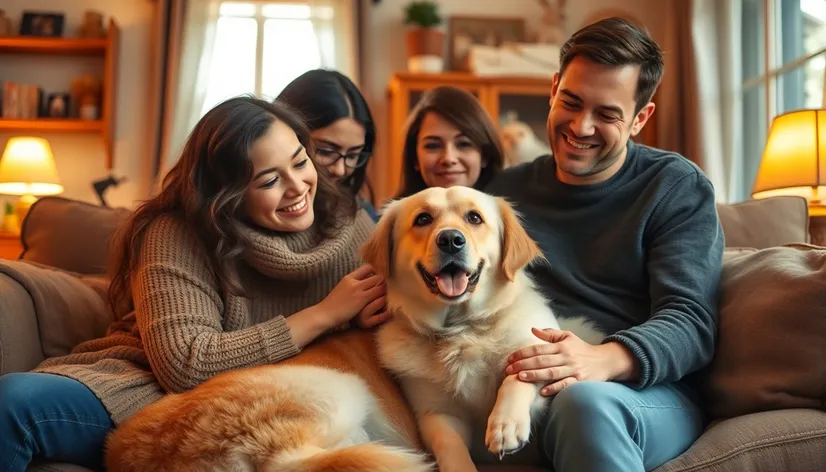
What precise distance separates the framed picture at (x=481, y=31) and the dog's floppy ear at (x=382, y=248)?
13.4ft

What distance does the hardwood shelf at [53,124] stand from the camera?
532 centimetres

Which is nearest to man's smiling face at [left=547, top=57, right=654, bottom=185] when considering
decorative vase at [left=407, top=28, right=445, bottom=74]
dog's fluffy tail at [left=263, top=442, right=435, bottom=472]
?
dog's fluffy tail at [left=263, top=442, right=435, bottom=472]

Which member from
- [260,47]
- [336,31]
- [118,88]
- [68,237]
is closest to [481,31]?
[336,31]

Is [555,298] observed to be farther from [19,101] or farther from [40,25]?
[40,25]

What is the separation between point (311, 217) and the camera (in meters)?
2.08

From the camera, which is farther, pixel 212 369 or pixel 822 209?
pixel 822 209

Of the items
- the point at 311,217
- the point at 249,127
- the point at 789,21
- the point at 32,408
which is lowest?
the point at 32,408

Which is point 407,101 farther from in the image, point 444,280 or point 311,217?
point 444,280

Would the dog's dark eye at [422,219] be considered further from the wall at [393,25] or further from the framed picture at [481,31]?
Result: the framed picture at [481,31]

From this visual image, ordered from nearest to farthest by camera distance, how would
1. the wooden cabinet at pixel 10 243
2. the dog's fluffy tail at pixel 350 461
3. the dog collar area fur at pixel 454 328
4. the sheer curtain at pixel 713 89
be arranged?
the dog's fluffy tail at pixel 350 461 → the dog collar area fur at pixel 454 328 → the wooden cabinet at pixel 10 243 → the sheer curtain at pixel 713 89

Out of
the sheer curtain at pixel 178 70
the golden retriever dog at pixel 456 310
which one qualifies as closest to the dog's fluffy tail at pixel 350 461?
the golden retriever dog at pixel 456 310

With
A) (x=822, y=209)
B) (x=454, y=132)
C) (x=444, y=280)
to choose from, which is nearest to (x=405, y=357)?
(x=444, y=280)

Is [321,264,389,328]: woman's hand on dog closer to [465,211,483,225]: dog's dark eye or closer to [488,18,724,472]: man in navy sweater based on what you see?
[465,211,483,225]: dog's dark eye

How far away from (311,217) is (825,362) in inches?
51.3
